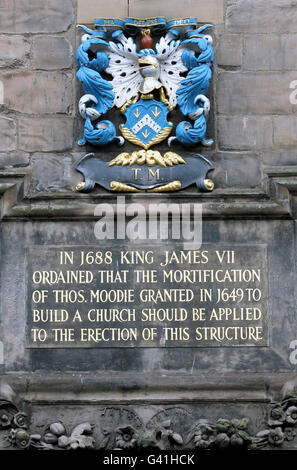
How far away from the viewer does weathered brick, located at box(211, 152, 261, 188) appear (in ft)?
34.3

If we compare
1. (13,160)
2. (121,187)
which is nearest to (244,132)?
(121,187)

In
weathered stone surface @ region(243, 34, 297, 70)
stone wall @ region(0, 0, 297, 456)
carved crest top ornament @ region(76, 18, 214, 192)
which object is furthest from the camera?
weathered stone surface @ region(243, 34, 297, 70)

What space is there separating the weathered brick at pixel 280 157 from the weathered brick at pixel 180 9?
115cm

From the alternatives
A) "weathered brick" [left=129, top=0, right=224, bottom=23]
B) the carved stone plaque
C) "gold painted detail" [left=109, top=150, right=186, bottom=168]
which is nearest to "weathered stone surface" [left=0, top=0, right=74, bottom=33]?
"weathered brick" [left=129, top=0, right=224, bottom=23]

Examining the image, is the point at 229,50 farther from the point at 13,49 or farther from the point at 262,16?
the point at 13,49

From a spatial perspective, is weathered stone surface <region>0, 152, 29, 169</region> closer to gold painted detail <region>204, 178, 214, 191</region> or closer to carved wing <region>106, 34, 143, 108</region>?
carved wing <region>106, 34, 143, 108</region>

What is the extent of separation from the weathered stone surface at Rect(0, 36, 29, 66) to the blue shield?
3.14ft

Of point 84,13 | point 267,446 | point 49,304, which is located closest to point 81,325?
point 49,304

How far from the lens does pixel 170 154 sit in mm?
10484

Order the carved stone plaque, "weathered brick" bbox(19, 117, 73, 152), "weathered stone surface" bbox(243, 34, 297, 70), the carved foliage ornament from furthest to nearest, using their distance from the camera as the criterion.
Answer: "weathered stone surface" bbox(243, 34, 297, 70) < "weathered brick" bbox(19, 117, 73, 152) < the carved stone plaque < the carved foliage ornament

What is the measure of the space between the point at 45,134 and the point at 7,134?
0.97 feet

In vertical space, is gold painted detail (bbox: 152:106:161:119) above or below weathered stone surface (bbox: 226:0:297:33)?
below

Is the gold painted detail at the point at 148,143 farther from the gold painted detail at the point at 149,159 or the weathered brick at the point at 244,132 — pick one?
the weathered brick at the point at 244,132

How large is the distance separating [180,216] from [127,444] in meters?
1.77
